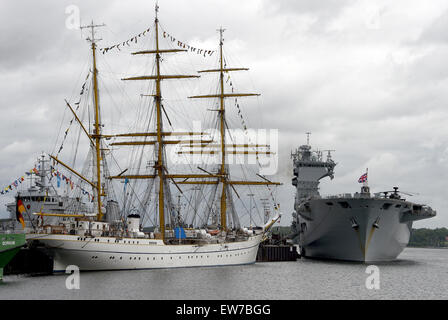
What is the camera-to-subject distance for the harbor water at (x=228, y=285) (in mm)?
39094

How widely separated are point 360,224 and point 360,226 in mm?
232

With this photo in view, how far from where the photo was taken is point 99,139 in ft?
198

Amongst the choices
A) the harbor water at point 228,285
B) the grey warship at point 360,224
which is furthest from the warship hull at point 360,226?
the harbor water at point 228,285

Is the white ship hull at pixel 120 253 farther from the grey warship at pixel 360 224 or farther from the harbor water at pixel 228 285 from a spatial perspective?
the grey warship at pixel 360 224

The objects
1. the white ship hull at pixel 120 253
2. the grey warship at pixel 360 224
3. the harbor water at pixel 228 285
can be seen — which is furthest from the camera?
the grey warship at pixel 360 224

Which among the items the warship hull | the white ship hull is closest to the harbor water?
the white ship hull

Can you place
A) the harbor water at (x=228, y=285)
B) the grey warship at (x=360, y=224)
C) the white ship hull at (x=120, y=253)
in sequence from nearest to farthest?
the harbor water at (x=228, y=285) → the white ship hull at (x=120, y=253) → the grey warship at (x=360, y=224)

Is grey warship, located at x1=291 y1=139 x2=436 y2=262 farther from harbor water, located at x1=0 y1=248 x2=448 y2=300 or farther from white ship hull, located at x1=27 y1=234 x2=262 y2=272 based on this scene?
white ship hull, located at x1=27 y1=234 x2=262 y2=272

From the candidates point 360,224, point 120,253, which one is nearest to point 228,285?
point 120,253

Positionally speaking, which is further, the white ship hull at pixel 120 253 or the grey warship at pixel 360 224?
the grey warship at pixel 360 224

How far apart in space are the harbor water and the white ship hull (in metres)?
1.24

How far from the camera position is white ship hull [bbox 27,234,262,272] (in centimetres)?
5088

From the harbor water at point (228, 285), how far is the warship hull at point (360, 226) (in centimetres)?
570

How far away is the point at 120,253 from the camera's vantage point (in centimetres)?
5303
